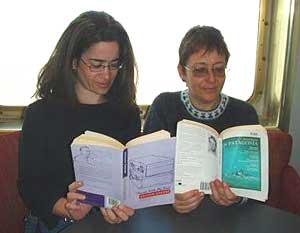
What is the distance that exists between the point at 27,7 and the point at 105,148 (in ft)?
3.46

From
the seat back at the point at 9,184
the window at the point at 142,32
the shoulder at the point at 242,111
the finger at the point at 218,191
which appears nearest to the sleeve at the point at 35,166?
the seat back at the point at 9,184

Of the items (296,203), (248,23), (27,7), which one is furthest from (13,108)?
(296,203)

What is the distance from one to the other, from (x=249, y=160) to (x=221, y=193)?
130mm

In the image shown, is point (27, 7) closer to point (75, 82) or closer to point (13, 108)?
point (13, 108)

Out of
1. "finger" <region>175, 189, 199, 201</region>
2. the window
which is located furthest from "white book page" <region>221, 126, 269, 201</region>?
the window

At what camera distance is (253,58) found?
2082 millimetres

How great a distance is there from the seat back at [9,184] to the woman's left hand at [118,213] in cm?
72

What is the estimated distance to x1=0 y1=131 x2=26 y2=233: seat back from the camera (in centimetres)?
171

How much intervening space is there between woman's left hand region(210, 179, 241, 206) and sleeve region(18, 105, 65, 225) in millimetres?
504

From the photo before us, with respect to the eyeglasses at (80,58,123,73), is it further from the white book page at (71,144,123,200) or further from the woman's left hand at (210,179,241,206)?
the woman's left hand at (210,179,241,206)

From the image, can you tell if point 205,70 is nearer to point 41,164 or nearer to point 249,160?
point 249,160

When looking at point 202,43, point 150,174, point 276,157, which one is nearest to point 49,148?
point 150,174

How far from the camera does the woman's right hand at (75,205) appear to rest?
3.74 feet

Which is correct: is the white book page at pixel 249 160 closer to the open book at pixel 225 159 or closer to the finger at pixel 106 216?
the open book at pixel 225 159
